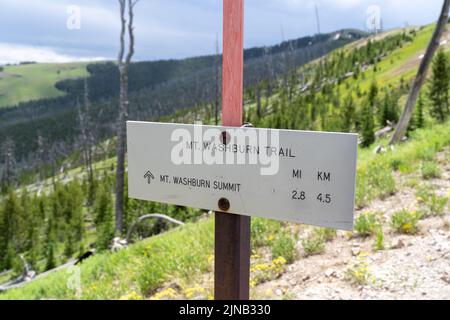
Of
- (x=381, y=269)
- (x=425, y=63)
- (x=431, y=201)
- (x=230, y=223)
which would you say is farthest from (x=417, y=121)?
(x=230, y=223)

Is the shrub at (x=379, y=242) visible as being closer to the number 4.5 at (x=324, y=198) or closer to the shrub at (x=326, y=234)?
the shrub at (x=326, y=234)

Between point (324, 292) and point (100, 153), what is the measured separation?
110 metres

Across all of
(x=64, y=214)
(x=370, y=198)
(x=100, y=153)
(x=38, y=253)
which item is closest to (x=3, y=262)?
(x=38, y=253)

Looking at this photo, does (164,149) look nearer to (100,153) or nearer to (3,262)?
(3,262)

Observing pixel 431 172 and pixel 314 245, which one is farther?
pixel 431 172

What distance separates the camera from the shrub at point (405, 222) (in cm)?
503

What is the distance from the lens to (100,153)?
10869 centimetres

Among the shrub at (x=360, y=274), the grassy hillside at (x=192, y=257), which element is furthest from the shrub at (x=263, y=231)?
the shrub at (x=360, y=274)

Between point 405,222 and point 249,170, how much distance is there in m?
3.59

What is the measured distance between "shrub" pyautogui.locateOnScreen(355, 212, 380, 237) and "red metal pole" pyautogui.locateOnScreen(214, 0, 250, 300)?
3221 millimetres

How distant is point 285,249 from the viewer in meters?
5.25

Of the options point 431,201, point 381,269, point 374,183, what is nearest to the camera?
point 381,269

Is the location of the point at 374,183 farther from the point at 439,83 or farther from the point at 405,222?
the point at 439,83

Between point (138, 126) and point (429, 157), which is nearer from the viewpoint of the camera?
point (138, 126)
